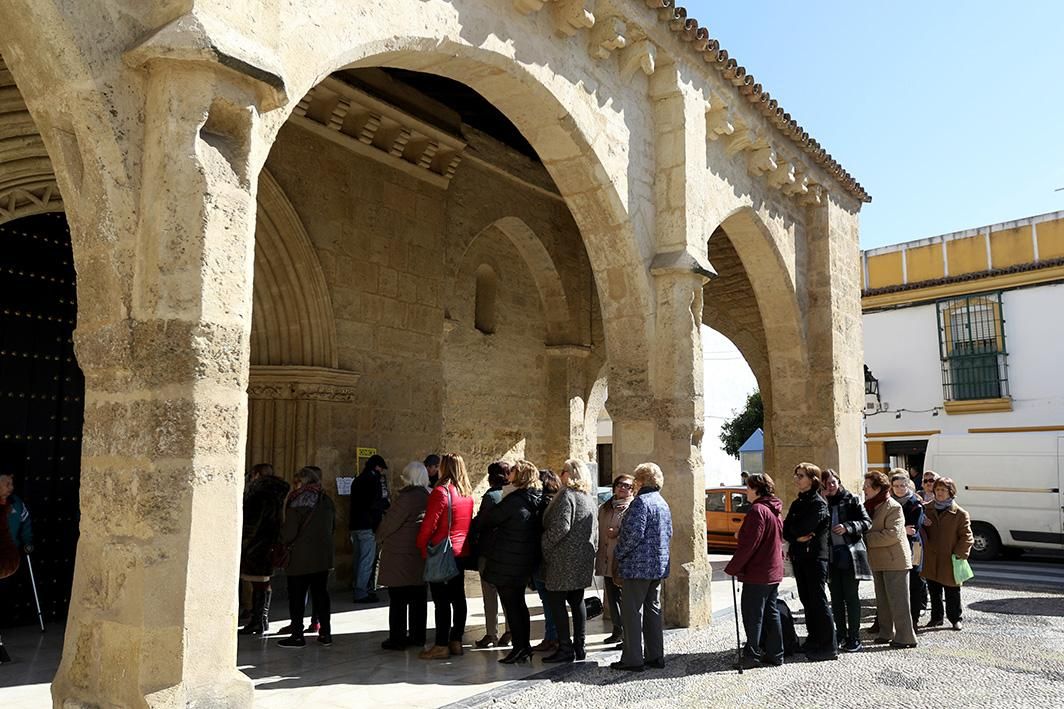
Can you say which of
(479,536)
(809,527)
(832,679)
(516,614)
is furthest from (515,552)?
(832,679)

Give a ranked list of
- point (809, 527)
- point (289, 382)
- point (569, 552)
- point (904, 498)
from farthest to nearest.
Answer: point (289, 382) → point (904, 498) → point (809, 527) → point (569, 552)

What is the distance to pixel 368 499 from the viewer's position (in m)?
7.79

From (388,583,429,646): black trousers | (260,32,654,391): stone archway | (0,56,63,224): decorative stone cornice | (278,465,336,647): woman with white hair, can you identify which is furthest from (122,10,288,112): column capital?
(0,56,63,224): decorative stone cornice

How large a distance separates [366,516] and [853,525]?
4271 millimetres

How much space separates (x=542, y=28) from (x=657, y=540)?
3.63 meters

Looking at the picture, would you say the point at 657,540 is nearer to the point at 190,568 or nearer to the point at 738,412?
the point at 190,568

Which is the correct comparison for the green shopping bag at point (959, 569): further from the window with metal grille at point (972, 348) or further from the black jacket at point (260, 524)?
the window with metal grille at point (972, 348)

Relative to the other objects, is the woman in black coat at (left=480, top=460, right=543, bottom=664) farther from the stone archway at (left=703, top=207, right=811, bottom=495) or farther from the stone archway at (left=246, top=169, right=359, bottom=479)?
the stone archway at (left=703, top=207, right=811, bottom=495)

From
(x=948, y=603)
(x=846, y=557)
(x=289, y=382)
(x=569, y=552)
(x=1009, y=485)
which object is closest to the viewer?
(x=569, y=552)

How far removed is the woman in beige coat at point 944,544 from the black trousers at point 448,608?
3.82 metres

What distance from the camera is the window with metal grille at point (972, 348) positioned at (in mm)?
16952

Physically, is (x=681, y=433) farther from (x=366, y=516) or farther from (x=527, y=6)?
(x=527, y=6)

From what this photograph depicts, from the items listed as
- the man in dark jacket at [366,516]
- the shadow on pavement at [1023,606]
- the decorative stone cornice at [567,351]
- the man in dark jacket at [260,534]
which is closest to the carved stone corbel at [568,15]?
the man in dark jacket at [260,534]

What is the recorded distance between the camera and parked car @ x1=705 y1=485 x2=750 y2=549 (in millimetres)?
13617
